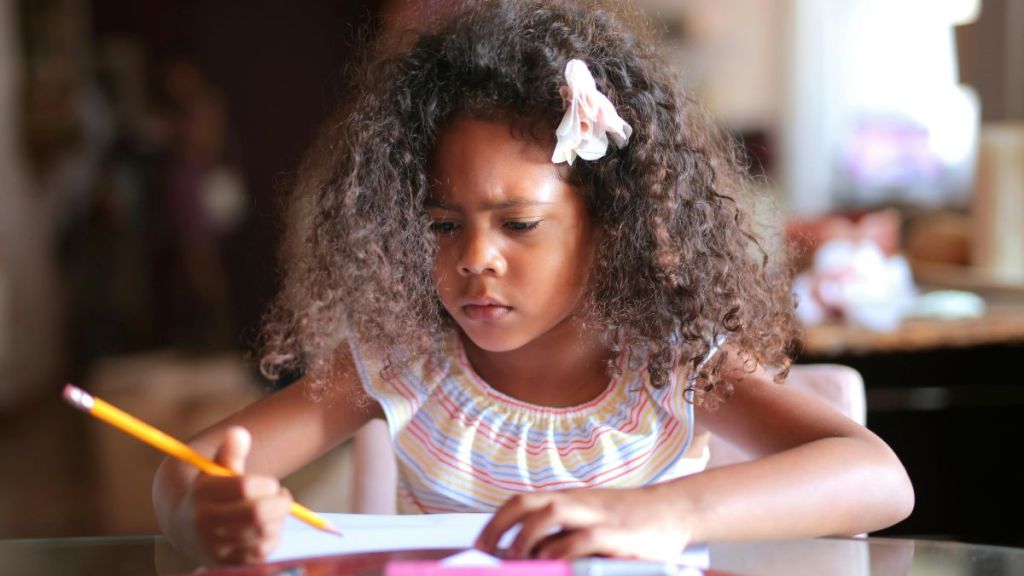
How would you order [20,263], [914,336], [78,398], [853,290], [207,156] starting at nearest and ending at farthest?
[78,398] → [914,336] → [853,290] → [20,263] → [207,156]

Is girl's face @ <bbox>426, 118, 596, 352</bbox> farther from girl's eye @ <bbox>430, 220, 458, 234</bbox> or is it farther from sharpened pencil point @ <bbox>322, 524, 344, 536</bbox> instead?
sharpened pencil point @ <bbox>322, 524, 344, 536</bbox>

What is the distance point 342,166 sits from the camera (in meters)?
0.97

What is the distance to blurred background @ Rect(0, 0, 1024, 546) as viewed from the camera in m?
3.04

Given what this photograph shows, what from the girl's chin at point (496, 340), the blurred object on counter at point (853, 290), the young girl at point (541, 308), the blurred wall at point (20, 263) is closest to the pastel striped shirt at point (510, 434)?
the young girl at point (541, 308)

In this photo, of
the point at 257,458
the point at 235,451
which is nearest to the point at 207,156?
the point at 257,458

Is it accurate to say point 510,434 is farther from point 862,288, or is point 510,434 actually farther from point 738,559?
point 862,288

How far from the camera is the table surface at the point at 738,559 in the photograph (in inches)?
29.7

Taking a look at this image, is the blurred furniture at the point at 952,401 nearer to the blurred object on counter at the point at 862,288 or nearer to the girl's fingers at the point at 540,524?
the blurred object on counter at the point at 862,288

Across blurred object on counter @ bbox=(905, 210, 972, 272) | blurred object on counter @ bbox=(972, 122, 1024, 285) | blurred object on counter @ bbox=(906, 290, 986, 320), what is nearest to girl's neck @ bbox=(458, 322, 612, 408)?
blurred object on counter @ bbox=(906, 290, 986, 320)

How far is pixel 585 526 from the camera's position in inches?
27.8

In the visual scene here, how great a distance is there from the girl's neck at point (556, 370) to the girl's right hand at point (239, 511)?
0.30 metres

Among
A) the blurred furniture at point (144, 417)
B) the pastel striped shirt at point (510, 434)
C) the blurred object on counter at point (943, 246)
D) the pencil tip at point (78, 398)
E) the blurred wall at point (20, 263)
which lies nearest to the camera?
the pencil tip at point (78, 398)

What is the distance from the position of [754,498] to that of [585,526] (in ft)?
0.48

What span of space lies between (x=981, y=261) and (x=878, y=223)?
0.32 m
